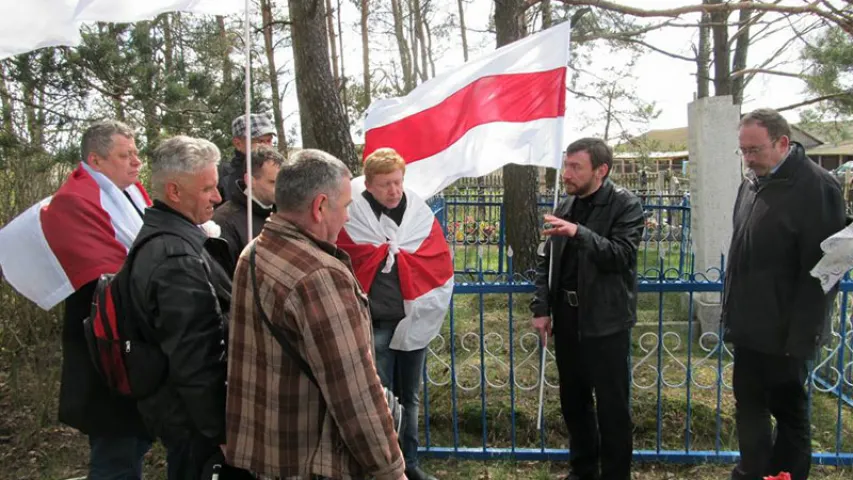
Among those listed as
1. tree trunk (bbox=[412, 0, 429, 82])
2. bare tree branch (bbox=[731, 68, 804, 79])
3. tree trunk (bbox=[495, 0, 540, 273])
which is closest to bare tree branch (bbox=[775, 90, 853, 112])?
bare tree branch (bbox=[731, 68, 804, 79])

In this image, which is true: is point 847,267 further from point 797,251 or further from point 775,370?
point 775,370

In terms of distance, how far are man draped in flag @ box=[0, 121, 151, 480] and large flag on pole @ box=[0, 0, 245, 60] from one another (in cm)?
51

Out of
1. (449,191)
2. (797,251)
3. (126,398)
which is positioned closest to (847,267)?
(797,251)

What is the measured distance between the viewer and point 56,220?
2.41 meters

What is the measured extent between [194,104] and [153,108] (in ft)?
1.19

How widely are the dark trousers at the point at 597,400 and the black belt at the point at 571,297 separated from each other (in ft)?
0.34

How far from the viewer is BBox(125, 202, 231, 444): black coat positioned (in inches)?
73.5

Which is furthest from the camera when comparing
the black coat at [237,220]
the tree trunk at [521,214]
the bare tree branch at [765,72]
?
the bare tree branch at [765,72]

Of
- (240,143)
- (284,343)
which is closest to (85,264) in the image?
(284,343)

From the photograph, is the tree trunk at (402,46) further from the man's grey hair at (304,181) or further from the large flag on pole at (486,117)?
the man's grey hair at (304,181)

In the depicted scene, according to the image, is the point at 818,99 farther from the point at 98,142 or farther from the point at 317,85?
the point at 98,142

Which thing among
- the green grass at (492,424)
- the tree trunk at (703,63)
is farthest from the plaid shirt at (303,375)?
the tree trunk at (703,63)

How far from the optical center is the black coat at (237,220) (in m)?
2.86

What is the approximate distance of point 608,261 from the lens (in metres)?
2.91
